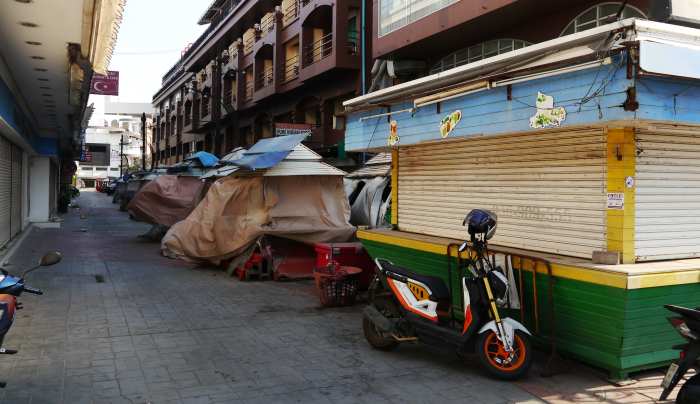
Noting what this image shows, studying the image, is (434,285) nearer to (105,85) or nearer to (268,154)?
(268,154)

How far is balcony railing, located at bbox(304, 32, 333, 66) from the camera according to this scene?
22.0 metres

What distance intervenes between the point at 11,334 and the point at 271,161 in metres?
6.04

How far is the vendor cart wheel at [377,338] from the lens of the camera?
6.28m

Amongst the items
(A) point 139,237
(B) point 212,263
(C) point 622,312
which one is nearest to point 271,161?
(B) point 212,263

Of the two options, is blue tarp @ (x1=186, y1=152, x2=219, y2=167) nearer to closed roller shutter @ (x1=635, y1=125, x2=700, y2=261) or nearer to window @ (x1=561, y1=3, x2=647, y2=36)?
window @ (x1=561, y1=3, x2=647, y2=36)

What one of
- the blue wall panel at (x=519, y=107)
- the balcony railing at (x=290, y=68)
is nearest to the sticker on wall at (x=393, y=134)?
the blue wall panel at (x=519, y=107)

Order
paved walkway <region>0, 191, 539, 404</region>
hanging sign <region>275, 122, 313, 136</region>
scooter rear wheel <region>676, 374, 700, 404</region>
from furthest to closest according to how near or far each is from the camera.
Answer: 1. hanging sign <region>275, 122, 313, 136</region>
2. paved walkway <region>0, 191, 539, 404</region>
3. scooter rear wheel <region>676, 374, 700, 404</region>

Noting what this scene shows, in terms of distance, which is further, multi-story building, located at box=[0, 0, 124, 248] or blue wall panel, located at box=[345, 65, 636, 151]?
multi-story building, located at box=[0, 0, 124, 248]

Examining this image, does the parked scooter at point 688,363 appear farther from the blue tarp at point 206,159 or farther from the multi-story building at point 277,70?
the blue tarp at point 206,159

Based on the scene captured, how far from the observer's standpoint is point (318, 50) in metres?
22.8

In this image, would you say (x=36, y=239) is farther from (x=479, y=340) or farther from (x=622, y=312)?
(x=622, y=312)

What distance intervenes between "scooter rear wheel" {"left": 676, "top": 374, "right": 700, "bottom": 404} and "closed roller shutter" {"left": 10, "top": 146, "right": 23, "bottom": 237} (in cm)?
1740

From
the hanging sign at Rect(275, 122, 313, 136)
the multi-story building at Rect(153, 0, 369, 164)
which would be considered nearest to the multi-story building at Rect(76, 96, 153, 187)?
the multi-story building at Rect(153, 0, 369, 164)

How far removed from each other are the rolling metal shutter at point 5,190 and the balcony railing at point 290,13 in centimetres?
1356
